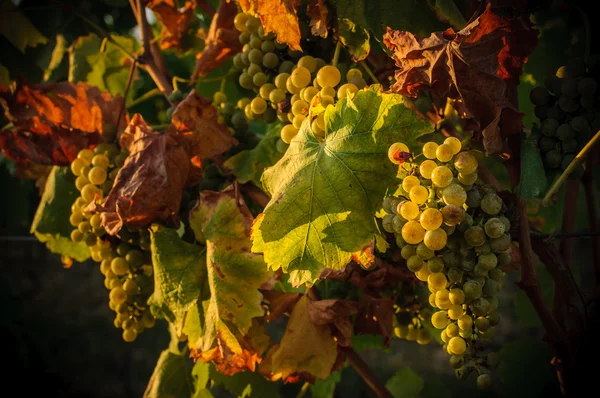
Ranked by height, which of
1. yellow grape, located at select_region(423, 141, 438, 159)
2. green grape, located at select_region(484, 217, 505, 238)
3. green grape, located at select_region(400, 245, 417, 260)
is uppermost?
yellow grape, located at select_region(423, 141, 438, 159)

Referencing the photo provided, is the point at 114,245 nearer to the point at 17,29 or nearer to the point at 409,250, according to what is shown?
the point at 409,250

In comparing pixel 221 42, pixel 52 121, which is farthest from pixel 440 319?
pixel 52 121

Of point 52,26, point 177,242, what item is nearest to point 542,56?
point 177,242

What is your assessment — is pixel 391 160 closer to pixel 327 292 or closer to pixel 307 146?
pixel 307 146

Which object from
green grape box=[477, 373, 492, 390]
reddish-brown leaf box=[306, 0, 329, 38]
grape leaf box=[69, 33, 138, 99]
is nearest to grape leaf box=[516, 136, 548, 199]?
green grape box=[477, 373, 492, 390]

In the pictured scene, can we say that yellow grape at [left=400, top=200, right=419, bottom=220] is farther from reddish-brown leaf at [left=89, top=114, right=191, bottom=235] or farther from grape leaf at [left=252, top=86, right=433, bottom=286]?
reddish-brown leaf at [left=89, top=114, right=191, bottom=235]

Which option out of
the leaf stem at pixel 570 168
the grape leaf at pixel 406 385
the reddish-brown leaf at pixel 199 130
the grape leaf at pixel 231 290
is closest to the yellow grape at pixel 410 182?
the leaf stem at pixel 570 168
